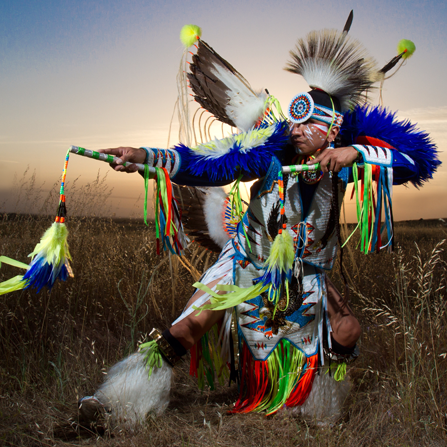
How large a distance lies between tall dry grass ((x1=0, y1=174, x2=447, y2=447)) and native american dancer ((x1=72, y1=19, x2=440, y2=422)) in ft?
0.50

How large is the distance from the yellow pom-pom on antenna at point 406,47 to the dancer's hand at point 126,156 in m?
1.59

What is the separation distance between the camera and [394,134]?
77.7 inches

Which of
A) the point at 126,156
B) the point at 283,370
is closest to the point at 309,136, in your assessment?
the point at 126,156

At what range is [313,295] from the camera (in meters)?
2.01

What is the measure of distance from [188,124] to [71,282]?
152 cm

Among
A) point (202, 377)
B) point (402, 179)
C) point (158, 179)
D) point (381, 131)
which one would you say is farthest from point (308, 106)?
point (202, 377)

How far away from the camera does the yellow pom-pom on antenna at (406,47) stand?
Answer: 87.0 inches

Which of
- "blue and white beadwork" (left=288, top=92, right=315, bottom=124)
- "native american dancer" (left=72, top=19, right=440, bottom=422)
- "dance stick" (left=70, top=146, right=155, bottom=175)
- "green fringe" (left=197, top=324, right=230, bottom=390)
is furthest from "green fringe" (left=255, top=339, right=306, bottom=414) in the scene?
"dance stick" (left=70, top=146, right=155, bottom=175)

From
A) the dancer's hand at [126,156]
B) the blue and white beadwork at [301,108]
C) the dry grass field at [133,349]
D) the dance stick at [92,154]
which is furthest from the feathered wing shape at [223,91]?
the dry grass field at [133,349]

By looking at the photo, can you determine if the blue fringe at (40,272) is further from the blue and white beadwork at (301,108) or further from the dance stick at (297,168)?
the blue and white beadwork at (301,108)

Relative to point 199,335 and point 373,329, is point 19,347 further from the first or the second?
point 373,329

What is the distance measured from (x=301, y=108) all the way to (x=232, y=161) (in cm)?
44

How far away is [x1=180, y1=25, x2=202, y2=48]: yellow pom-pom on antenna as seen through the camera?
2139 millimetres

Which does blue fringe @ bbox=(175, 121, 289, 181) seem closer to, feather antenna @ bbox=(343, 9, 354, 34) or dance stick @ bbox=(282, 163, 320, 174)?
dance stick @ bbox=(282, 163, 320, 174)
